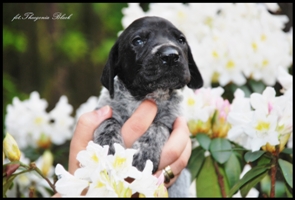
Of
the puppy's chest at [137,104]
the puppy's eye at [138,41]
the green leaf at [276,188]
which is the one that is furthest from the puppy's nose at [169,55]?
the green leaf at [276,188]

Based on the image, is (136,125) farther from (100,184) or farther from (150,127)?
(100,184)

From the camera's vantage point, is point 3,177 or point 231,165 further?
point 231,165

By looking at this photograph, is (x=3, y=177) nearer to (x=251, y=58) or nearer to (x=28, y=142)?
(x=28, y=142)

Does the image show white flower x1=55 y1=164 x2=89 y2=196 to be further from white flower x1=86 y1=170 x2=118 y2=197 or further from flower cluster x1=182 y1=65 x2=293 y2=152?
flower cluster x1=182 y1=65 x2=293 y2=152

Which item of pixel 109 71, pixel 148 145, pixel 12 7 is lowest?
pixel 12 7

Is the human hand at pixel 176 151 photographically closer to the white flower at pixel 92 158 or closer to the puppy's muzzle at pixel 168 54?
the puppy's muzzle at pixel 168 54

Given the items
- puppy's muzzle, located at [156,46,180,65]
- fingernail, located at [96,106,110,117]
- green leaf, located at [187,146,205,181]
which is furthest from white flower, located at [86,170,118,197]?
green leaf, located at [187,146,205,181]

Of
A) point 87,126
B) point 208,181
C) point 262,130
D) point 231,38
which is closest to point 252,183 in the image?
point 262,130

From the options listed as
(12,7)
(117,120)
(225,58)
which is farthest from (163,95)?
(12,7)
